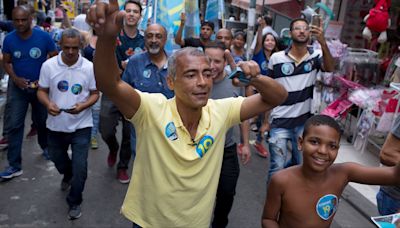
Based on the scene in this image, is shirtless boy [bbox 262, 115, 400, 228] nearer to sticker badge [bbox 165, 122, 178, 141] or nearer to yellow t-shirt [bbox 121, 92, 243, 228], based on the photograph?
yellow t-shirt [bbox 121, 92, 243, 228]

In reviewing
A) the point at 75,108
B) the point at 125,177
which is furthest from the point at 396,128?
the point at 125,177

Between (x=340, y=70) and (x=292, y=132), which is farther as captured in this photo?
(x=340, y=70)

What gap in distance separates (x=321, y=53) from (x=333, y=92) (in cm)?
270

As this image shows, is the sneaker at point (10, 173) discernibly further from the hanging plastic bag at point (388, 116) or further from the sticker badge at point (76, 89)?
the hanging plastic bag at point (388, 116)

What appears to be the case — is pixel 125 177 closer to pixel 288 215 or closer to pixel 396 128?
pixel 288 215

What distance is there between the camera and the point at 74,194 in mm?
3957

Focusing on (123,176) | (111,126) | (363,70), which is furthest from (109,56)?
(363,70)

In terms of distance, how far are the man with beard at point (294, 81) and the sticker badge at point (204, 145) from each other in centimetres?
202

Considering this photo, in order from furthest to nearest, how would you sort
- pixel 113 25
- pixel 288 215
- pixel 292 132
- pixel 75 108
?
pixel 292 132 → pixel 75 108 → pixel 288 215 → pixel 113 25

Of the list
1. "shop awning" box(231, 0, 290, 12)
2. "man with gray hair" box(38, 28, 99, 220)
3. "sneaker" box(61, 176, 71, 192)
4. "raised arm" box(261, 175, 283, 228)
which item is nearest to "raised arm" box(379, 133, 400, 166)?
"raised arm" box(261, 175, 283, 228)

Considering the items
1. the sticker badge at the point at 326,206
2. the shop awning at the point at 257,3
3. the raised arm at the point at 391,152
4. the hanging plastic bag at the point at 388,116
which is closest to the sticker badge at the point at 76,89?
the sticker badge at the point at 326,206

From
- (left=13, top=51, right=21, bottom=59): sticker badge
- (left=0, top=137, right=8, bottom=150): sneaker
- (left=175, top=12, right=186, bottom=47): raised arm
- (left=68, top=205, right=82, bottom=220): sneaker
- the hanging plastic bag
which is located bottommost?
(left=68, top=205, right=82, bottom=220): sneaker

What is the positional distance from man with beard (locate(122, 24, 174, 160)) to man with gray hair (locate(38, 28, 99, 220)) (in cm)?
40

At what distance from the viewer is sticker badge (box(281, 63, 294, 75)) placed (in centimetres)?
418
